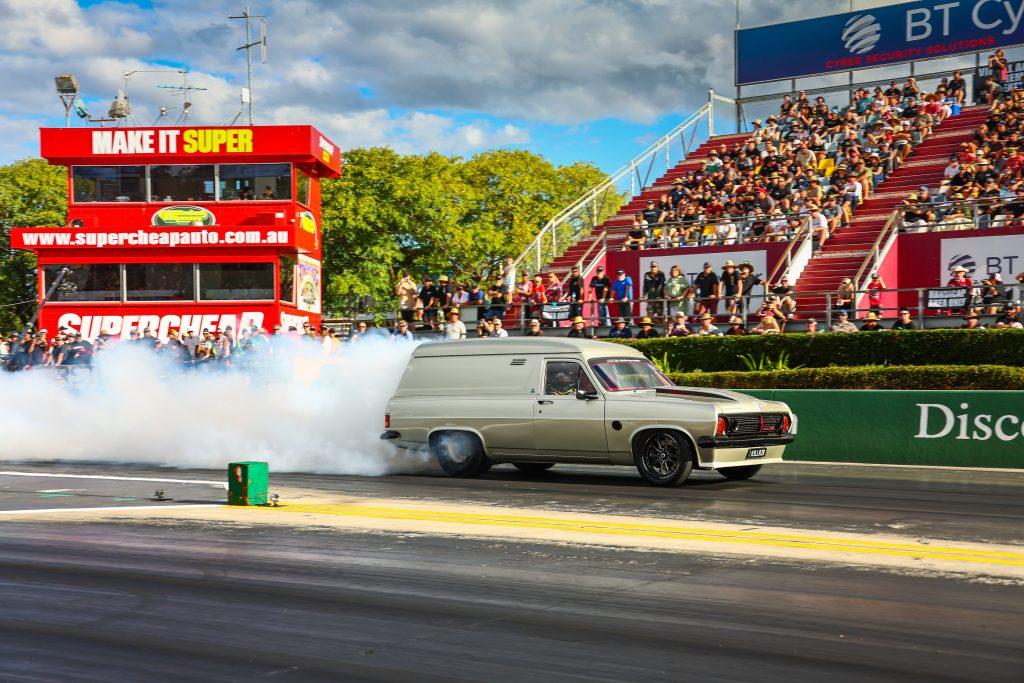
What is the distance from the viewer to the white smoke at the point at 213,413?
55.7 ft

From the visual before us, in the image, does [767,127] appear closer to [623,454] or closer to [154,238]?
[154,238]

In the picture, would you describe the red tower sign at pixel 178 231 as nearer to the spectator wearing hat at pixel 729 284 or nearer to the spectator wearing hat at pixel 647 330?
the spectator wearing hat at pixel 647 330

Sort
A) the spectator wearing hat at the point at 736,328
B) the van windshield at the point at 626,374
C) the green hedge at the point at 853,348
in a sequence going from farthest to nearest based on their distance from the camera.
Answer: the spectator wearing hat at the point at 736,328
the green hedge at the point at 853,348
the van windshield at the point at 626,374

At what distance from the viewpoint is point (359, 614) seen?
23.0ft

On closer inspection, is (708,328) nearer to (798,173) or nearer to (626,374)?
(626,374)

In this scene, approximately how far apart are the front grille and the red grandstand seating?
10.8m

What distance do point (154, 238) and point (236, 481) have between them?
28.2 meters

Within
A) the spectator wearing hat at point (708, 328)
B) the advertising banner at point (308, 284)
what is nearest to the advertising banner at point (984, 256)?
the spectator wearing hat at point (708, 328)

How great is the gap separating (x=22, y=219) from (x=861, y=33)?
49.3m

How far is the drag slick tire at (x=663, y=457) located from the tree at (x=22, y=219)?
194 ft

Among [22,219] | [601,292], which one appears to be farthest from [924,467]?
[22,219]

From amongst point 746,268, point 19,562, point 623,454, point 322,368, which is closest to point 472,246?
point 746,268

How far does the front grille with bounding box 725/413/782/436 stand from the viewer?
529 inches

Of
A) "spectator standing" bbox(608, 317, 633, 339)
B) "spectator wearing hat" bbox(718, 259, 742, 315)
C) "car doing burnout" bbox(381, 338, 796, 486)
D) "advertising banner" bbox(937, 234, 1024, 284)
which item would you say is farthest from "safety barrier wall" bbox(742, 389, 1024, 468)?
"advertising banner" bbox(937, 234, 1024, 284)
